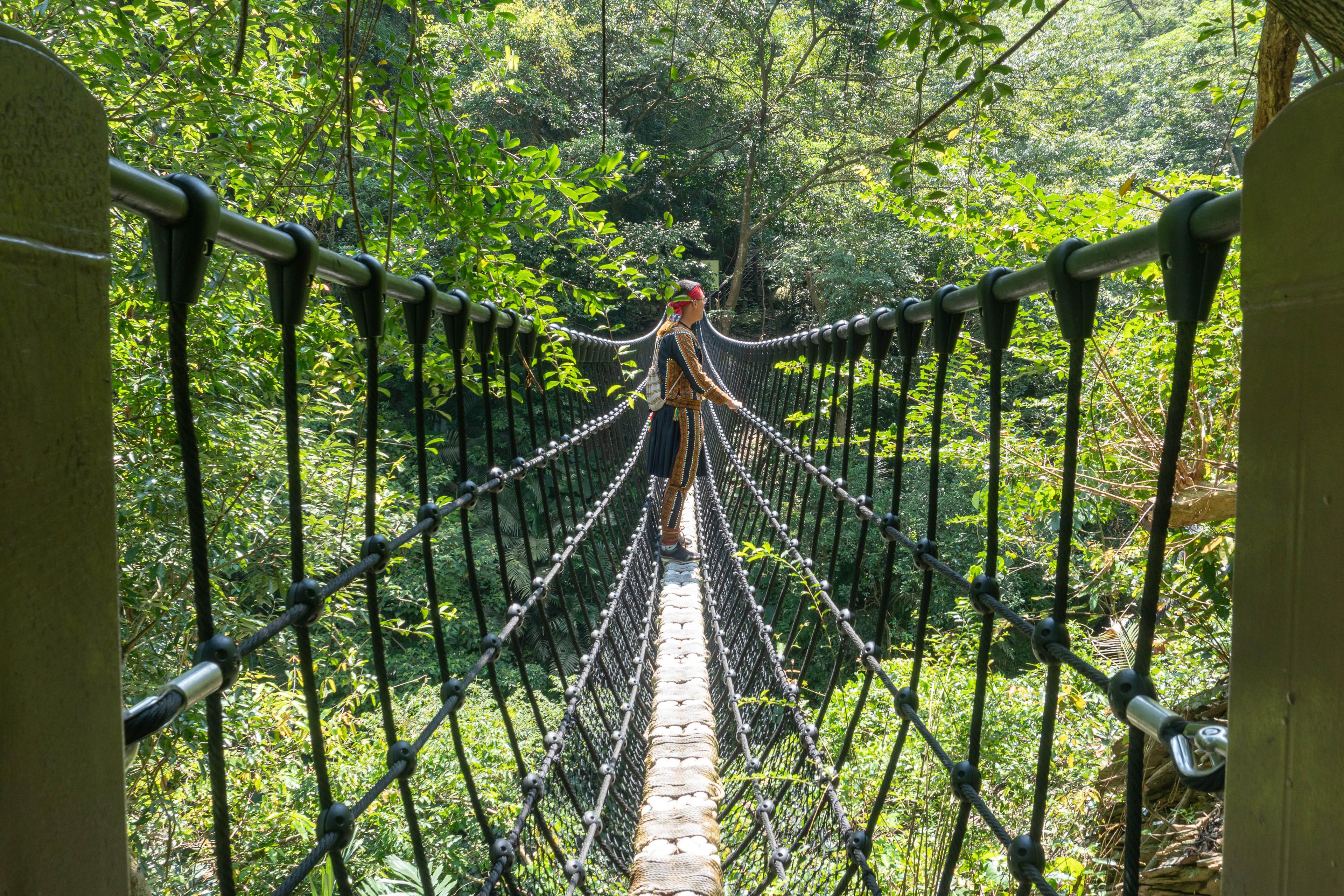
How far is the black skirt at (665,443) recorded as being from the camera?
319 cm

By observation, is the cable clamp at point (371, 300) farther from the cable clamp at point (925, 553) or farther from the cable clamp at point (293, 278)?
the cable clamp at point (925, 553)

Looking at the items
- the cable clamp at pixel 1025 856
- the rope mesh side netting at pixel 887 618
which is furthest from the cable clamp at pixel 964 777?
the cable clamp at pixel 1025 856

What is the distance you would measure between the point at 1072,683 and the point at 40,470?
14.0 feet

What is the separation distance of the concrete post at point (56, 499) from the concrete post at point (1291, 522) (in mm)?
418

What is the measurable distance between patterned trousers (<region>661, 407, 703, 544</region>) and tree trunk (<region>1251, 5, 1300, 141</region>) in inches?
76.5

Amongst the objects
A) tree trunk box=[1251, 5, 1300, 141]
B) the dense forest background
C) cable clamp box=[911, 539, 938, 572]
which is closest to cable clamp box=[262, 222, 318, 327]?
cable clamp box=[911, 539, 938, 572]

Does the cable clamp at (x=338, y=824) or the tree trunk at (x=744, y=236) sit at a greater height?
the tree trunk at (x=744, y=236)

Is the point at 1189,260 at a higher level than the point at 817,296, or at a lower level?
lower

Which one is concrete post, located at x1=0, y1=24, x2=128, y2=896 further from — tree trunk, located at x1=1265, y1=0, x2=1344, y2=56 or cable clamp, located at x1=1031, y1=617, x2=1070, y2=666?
tree trunk, located at x1=1265, y1=0, x2=1344, y2=56

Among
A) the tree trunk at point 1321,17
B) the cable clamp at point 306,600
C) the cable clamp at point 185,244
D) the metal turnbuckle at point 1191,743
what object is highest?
the tree trunk at point 1321,17

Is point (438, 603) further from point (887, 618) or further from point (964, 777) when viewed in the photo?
point (887, 618)

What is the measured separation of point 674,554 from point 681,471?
1.02 ft

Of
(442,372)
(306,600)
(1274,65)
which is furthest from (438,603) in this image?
(1274,65)

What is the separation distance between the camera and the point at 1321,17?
636 millimetres
